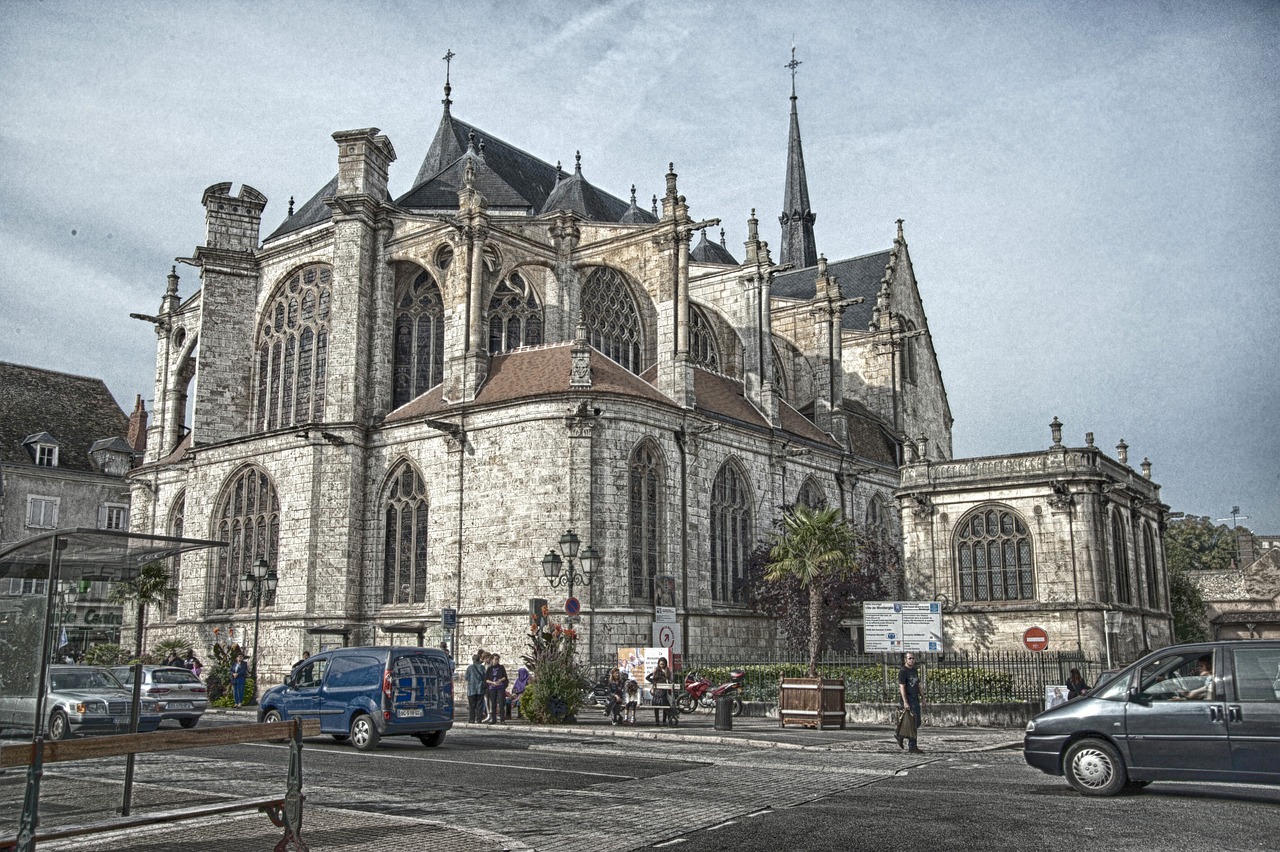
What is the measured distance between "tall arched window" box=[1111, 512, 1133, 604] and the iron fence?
6.74m

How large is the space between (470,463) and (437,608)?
159 inches

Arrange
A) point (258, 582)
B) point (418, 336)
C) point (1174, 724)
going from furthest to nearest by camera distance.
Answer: point (418, 336)
point (258, 582)
point (1174, 724)

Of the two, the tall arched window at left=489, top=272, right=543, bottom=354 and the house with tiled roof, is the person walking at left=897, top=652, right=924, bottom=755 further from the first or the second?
the house with tiled roof

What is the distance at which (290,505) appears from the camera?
1300 inches

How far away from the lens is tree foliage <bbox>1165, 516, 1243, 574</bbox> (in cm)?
8106

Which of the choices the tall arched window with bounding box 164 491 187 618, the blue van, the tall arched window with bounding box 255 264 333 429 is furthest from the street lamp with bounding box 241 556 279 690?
the blue van

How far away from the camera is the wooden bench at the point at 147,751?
21.0 feet

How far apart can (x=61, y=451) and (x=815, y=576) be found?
121 ft

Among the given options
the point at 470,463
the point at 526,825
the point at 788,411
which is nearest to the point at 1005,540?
the point at 788,411

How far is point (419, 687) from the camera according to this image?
16.8m

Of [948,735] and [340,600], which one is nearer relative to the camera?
[948,735]

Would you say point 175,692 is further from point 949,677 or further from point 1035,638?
point 1035,638

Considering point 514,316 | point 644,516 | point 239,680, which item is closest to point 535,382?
point 644,516

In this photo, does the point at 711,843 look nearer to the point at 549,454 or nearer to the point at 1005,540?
the point at 549,454
